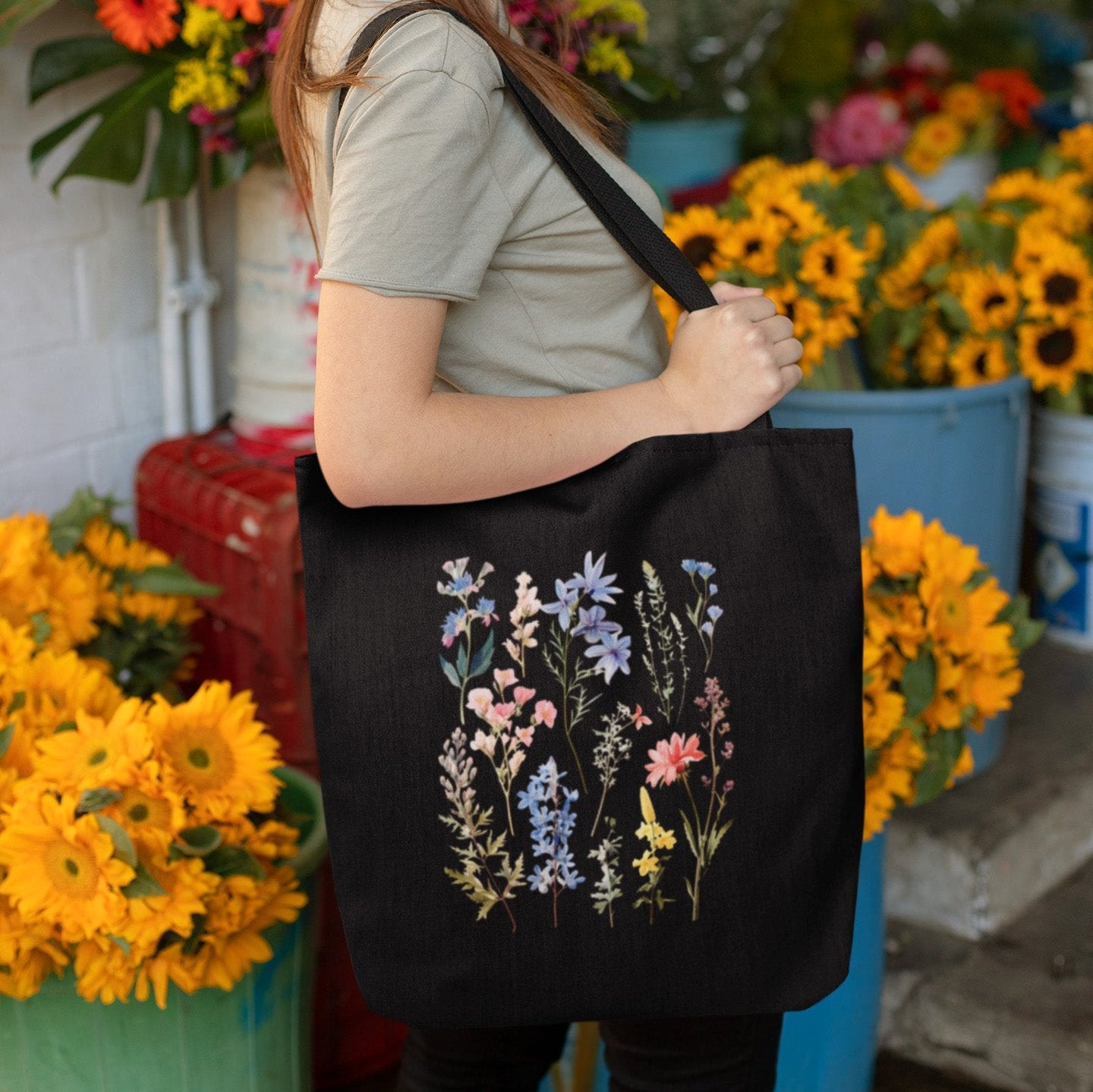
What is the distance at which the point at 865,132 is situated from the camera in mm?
2963

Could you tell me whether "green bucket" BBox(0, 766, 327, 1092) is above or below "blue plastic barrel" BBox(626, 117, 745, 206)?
below

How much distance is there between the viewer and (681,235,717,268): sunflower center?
1.79m

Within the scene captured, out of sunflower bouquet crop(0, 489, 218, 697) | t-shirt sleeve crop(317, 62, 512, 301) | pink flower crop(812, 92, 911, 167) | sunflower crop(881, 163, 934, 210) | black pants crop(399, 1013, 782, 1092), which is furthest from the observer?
pink flower crop(812, 92, 911, 167)

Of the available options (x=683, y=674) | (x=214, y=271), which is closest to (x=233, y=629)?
(x=214, y=271)

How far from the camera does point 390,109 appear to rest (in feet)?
2.54

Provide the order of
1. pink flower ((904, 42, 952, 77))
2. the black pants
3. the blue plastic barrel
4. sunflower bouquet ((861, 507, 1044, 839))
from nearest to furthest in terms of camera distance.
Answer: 1. the black pants
2. sunflower bouquet ((861, 507, 1044, 839))
3. the blue plastic barrel
4. pink flower ((904, 42, 952, 77))

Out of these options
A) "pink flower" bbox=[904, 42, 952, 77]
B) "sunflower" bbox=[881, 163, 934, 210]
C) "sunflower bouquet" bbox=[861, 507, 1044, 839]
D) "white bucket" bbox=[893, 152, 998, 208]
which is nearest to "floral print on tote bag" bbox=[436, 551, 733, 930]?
"sunflower bouquet" bbox=[861, 507, 1044, 839]

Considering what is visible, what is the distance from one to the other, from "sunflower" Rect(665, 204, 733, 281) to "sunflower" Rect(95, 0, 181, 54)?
2.14 feet

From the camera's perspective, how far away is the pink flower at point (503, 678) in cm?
88

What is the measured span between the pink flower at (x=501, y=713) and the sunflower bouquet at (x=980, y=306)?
118 cm

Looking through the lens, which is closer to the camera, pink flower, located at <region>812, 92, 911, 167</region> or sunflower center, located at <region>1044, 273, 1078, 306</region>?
sunflower center, located at <region>1044, 273, 1078, 306</region>

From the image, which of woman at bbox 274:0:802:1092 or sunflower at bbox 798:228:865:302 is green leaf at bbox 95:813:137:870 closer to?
woman at bbox 274:0:802:1092

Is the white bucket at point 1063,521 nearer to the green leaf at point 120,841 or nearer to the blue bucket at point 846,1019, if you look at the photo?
the blue bucket at point 846,1019

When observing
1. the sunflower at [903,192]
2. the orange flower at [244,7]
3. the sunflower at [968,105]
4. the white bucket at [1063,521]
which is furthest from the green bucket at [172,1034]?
the sunflower at [968,105]
